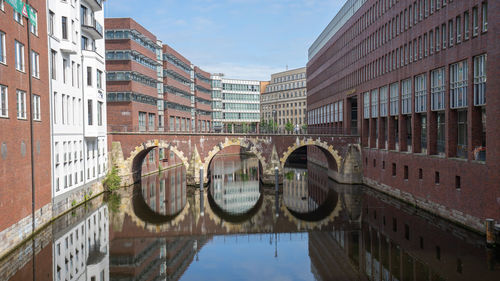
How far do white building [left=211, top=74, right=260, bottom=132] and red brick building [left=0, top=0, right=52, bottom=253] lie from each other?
87252mm

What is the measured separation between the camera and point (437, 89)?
114 feet

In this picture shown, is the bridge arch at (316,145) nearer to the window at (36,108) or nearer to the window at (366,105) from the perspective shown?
the window at (366,105)

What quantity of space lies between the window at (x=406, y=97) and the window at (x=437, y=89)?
15.4ft

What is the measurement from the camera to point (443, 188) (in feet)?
107

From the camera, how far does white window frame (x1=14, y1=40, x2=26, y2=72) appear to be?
25234 millimetres

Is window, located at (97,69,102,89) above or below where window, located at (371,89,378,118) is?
above

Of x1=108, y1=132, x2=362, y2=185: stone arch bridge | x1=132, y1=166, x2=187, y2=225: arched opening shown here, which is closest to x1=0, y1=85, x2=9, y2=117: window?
x1=132, y1=166, x2=187, y2=225: arched opening

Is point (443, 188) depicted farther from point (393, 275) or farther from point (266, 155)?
point (266, 155)

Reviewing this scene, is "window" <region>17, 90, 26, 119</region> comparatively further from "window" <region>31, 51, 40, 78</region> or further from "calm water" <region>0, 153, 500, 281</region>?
"calm water" <region>0, 153, 500, 281</region>

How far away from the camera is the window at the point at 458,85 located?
30.4 metres

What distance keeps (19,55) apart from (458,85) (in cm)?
2831

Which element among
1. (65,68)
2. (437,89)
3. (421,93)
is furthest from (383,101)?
(65,68)

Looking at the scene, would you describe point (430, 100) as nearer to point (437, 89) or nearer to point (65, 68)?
point (437, 89)

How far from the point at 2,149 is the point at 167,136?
29.8 metres
